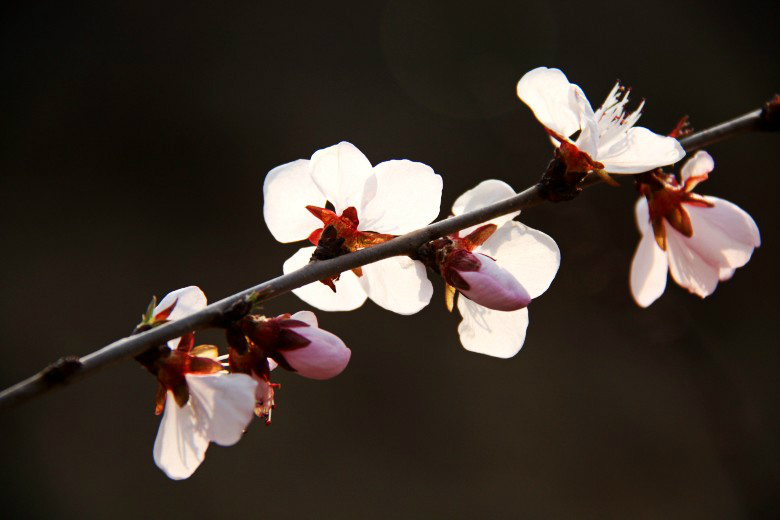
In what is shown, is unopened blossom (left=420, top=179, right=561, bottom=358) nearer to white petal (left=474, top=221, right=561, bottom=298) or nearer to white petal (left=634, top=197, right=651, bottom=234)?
white petal (left=474, top=221, right=561, bottom=298)

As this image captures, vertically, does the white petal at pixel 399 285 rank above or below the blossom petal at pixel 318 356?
above

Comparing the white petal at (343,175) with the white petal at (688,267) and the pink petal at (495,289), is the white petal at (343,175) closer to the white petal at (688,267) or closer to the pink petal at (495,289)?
the pink petal at (495,289)

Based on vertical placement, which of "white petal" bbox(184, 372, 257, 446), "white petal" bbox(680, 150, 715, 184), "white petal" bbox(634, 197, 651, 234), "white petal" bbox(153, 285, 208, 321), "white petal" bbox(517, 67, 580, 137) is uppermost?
"white petal" bbox(517, 67, 580, 137)

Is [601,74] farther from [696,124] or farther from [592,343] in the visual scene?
[592,343]

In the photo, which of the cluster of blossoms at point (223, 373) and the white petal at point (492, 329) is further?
the white petal at point (492, 329)

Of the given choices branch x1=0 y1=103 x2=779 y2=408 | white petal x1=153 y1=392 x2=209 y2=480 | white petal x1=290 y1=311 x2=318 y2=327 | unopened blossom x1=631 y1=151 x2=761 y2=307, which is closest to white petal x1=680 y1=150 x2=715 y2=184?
unopened blossom x1=631 y1=151 x2=761 y2=307

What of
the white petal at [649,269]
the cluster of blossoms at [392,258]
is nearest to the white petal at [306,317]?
the cluster of blossoms at [392,258]

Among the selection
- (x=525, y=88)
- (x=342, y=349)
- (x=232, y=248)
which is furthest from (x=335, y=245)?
(x=232, y=248)

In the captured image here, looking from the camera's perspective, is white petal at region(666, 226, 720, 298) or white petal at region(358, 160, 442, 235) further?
white petal at region(666, 226, 720, 298)
